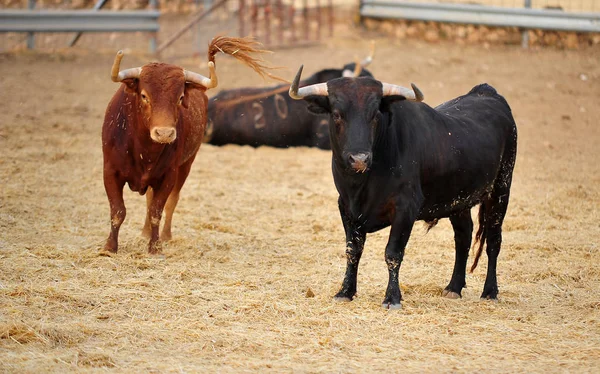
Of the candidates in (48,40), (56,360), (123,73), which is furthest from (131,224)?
(48,40)

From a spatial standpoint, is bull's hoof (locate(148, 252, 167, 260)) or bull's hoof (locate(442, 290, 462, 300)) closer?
bull's hoof (locate(442, 290, 462, 300))

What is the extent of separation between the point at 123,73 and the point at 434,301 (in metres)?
3.13

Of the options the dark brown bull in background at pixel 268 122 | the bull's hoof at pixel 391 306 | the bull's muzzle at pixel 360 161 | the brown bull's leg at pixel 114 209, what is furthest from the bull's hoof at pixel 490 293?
the dark brown bull in background at pixel 268 122

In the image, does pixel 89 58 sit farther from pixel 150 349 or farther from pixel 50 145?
pixel 150 349

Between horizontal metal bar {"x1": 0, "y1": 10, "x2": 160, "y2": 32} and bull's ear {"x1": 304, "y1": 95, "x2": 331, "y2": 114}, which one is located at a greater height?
bull's ear {"x1": 304, "y1": 95, "x2": 331, "y2": 114}

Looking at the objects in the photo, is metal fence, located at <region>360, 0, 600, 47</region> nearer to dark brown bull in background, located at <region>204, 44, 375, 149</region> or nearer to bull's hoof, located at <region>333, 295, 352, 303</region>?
dark brown bull in background, located at <region>204, 44, 375, 149</region>

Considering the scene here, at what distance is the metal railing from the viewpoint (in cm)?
1571

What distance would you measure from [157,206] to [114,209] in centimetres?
38

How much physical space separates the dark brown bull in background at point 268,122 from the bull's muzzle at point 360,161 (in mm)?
7384

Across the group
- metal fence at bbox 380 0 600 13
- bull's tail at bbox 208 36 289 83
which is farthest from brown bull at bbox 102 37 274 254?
metal fence at bbox 380 0 600 13

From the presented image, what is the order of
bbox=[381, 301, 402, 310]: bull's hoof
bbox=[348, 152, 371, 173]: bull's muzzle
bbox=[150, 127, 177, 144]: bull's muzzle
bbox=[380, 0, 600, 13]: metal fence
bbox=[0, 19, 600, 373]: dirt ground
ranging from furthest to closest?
bbox=[380, 0, 600, 13]: metal fence < bbox=[150, 127, 177, 144]: bull's muzzle < bbox=[381, 301, 402, 310]: bull's hoof < bbox=[348, 152, 371, 173]: bull's muzzle < bbox=[0, 19, 600, 373]: dirt ground

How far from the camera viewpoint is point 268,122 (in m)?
13.6

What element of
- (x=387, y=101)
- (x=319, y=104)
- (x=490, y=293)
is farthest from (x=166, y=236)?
(x=490, y=293)

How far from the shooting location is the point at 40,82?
1491 cm
